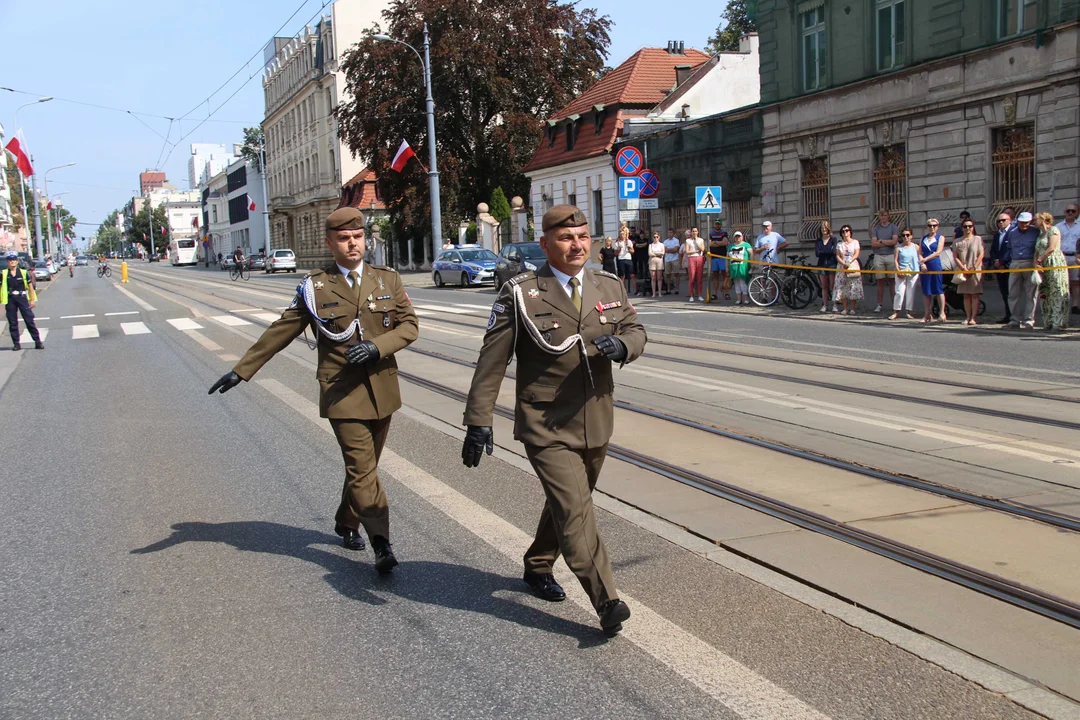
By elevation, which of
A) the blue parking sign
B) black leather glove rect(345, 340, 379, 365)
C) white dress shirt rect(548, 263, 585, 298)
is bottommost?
black leather glove rect(345, 340, 379, 365)

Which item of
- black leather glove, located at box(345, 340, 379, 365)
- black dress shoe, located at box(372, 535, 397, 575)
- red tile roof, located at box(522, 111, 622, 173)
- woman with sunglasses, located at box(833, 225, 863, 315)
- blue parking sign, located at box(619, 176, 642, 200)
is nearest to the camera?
black leather glove, located at box(345, 340, 379, 365)

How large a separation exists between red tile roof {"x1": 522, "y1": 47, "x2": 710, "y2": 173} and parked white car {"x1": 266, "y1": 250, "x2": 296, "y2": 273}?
30.4 metres

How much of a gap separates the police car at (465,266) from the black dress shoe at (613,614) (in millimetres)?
32517

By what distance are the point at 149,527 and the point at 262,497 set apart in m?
0.84

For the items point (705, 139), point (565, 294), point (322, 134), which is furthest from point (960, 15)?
point (322, 134)

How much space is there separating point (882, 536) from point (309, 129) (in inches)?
3431

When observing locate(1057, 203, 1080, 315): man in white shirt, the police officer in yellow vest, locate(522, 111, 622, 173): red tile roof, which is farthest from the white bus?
locate(1057, 203, 1080, 315): man in white shirt

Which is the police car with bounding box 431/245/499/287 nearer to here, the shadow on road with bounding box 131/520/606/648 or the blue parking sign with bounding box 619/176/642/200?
the blue parking sign with bounding box 619/176/642/200

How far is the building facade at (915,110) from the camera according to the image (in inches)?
831

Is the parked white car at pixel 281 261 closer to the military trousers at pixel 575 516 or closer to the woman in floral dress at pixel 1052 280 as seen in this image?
the woman in floral dress at pixel 1052 280

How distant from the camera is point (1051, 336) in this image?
48.6ft

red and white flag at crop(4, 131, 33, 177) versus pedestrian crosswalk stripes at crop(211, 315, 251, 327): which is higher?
red and white flag at crop(4, 131, 33, 177)

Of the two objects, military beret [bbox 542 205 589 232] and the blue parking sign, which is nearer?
military beret [bbox 542 205 589 232]

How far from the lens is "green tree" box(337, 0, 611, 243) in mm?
49688
